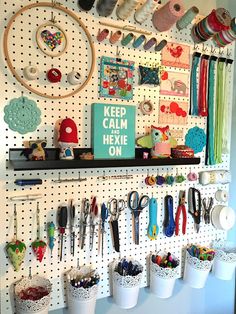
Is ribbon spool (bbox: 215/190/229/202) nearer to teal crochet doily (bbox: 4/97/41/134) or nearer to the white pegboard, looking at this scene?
the white pegboard

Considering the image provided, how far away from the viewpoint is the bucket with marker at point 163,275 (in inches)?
44.5

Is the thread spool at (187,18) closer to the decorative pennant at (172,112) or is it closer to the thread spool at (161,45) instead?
the thread spool at (161,45)

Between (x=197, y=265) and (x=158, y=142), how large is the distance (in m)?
0.56

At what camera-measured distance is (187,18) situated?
44.1 inches

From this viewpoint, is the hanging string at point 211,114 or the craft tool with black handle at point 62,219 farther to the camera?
the hanging string at point 211,114

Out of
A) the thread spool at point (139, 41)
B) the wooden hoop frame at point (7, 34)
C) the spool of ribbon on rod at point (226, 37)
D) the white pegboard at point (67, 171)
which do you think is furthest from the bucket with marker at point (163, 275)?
the spool of ribbon on rod at point (226, 37)

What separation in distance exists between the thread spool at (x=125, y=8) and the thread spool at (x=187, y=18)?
0.22 metres

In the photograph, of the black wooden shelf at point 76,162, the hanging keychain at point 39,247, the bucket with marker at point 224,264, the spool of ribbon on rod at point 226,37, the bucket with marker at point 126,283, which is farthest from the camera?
the bucket with marker at point 224,264

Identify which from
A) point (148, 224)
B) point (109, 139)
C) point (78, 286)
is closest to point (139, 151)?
point (109, 139)

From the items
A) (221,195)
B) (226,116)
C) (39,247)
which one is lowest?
(39,247)

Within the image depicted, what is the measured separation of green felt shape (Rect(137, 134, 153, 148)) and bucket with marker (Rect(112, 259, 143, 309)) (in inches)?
18.1

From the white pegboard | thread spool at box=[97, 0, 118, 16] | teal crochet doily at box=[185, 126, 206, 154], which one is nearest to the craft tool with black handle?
the white pegboard

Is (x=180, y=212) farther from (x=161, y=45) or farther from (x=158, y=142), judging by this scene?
(x=161, y=45)

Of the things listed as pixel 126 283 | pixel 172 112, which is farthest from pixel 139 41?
pixel 126 283
